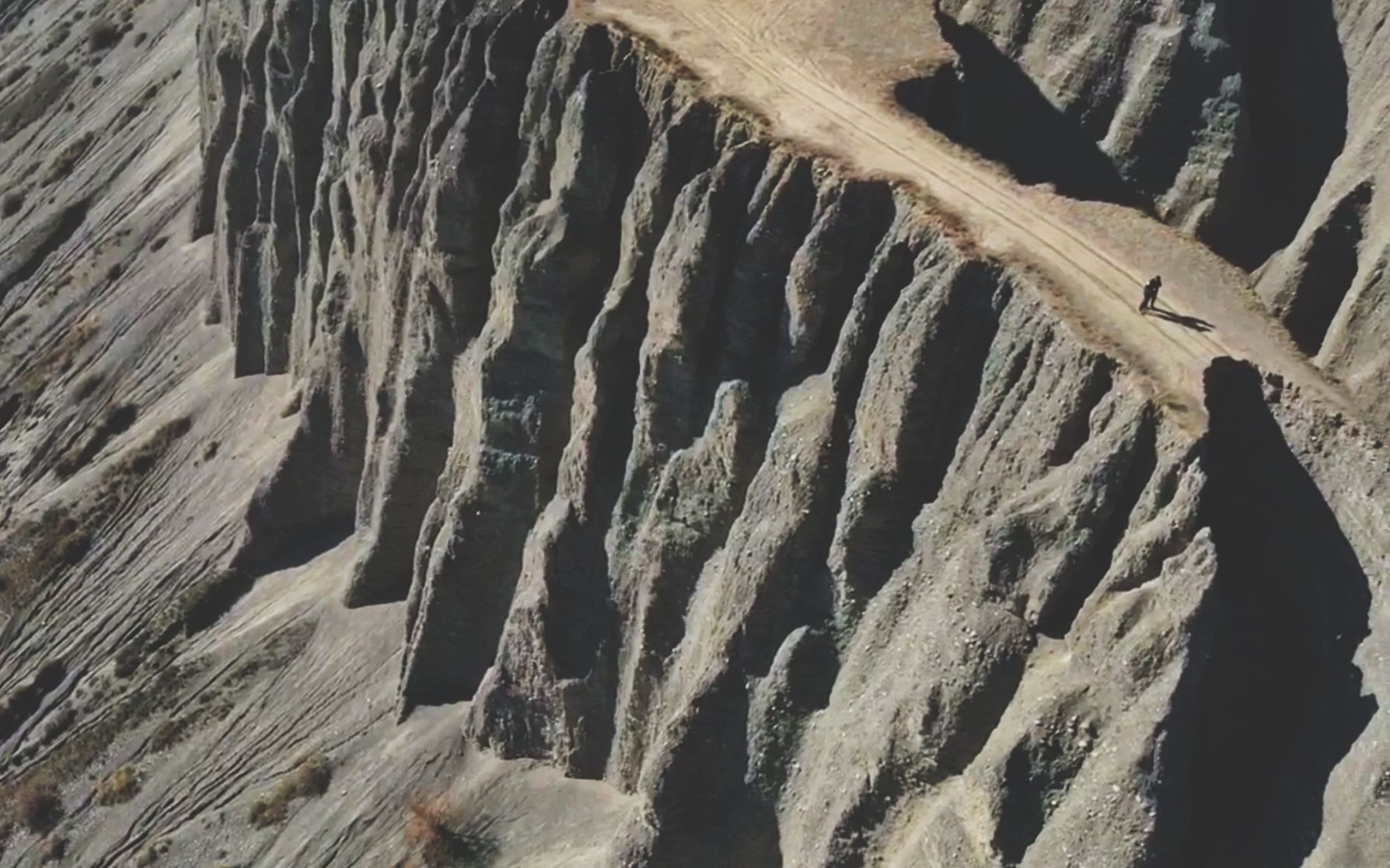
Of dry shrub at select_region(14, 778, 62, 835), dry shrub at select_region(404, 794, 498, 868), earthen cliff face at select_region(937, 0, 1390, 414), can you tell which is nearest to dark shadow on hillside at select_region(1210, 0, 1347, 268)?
earthen cliff face at select_region(937, 0, 1390, 414)

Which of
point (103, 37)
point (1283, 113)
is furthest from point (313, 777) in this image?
point (103, 37)

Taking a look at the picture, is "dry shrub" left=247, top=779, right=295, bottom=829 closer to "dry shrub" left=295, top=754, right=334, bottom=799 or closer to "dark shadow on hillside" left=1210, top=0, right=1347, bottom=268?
"dry shrub" left=295, top=754, right=334, bottom=799

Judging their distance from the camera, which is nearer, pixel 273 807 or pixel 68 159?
pixel 273 807

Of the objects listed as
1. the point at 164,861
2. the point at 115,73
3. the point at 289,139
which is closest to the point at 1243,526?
the point at 164,861

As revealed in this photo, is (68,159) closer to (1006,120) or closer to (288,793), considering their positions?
(288,793)

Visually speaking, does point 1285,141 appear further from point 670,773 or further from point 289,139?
point 289,139

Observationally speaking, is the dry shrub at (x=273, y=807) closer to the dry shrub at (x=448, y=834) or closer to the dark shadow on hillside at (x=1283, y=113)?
the dry shrub at (x=448, y=834)

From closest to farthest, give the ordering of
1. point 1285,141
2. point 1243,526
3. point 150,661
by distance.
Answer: point 1243,526 → point 1285,141 → point 150,661
